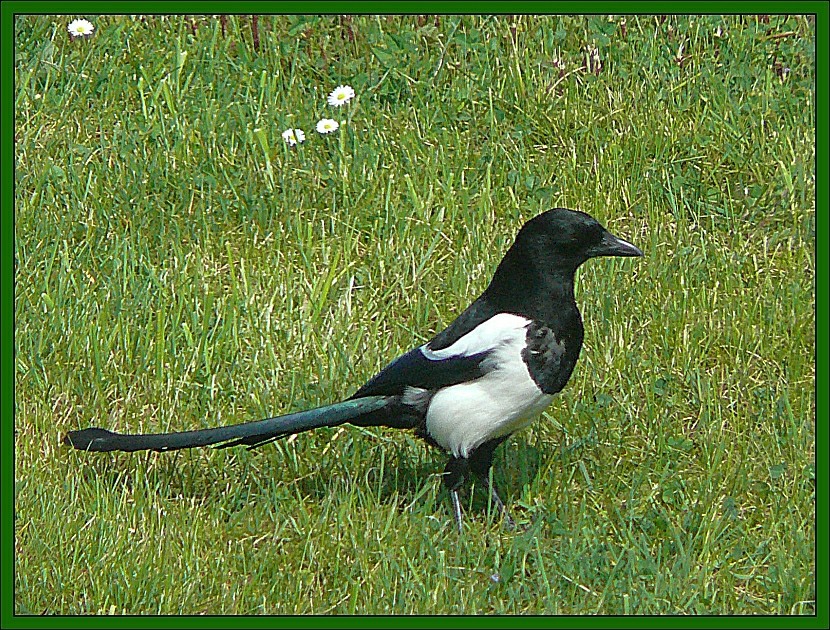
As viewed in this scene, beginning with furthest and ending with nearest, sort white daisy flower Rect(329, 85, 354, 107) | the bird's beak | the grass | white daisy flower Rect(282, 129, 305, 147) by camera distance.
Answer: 1. white daisy flower Rect(329, 85, 354, 107)
2. white daisy flower Rect(282, 129, 305, 147)
3. the bird's beak
4. the grass

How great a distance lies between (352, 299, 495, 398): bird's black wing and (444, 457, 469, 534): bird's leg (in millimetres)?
203

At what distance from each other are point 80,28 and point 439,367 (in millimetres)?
2404

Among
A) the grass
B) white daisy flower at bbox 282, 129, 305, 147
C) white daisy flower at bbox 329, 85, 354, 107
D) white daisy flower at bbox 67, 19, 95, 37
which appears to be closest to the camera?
the grass

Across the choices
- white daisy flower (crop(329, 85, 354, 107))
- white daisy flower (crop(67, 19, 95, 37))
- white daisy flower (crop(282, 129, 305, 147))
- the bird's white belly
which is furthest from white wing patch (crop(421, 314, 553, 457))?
white daisy flower (crop(67, 19, 95, 37))

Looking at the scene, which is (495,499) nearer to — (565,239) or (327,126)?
(565,239)

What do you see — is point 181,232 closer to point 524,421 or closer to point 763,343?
point 524,421

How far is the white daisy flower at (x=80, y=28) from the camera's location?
4617 mm

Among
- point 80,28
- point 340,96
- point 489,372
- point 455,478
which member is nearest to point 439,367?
point 489,372

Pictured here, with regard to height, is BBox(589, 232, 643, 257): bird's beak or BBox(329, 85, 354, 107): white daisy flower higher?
BBox(329, 85, 354, 107): white daisy flower

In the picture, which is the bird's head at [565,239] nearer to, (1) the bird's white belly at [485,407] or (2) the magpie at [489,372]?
(2) the magpie at [489,372]

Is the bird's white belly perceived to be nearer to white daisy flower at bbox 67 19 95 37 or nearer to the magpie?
the magpie

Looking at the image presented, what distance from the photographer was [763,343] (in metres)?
3.53

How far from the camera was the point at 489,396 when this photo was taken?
2.90m

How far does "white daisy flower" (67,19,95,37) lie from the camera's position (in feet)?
15.1
